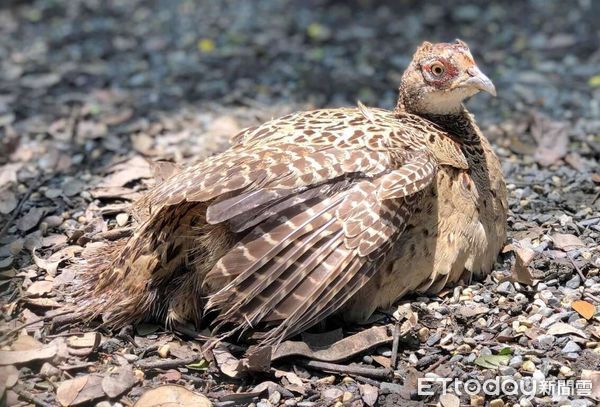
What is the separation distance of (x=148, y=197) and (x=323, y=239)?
3.72 ft

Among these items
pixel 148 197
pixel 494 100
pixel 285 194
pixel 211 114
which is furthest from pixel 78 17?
pixel 285 194

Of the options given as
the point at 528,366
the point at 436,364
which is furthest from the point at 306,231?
the point at 528,366

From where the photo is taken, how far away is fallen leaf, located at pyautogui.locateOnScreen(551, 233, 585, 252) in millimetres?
5176

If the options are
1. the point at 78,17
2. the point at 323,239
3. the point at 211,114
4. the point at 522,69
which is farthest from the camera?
the point at 78,17

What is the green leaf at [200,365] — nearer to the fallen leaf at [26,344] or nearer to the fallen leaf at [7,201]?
the fallen leaf at [26,344]

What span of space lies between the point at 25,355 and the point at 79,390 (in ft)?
1.27

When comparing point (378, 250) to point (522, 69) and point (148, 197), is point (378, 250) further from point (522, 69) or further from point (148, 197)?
point (522, 69)

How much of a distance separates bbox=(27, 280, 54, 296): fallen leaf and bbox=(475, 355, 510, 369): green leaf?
94.4 inches

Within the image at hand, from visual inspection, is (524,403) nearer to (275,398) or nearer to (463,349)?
(463,349)

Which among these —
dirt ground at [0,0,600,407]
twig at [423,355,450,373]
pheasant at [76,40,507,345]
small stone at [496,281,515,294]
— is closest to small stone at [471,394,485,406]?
dirt ground at [0,0,600,407]

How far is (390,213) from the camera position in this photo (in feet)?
14.7

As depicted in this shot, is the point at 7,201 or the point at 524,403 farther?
the point at 7,201

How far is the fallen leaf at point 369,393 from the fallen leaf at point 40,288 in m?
1.87

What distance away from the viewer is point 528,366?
4289mm
